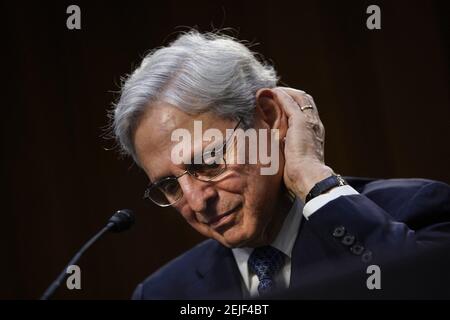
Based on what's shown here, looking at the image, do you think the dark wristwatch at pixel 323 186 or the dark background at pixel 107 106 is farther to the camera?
the dark background at pixel 107 106

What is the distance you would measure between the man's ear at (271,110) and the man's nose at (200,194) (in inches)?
9.3

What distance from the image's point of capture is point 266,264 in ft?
5.14

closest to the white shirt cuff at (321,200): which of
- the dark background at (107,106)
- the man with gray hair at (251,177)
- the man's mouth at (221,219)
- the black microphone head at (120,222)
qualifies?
the man with gray hair at (251,177)

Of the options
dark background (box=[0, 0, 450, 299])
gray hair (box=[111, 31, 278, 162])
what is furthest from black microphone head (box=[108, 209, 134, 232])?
dark background (box=[0, 0, 450, 299])

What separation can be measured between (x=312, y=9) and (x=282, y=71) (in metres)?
0.25

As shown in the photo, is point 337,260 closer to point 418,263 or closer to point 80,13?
point 418,263

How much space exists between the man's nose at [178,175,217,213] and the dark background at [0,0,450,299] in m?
0.79

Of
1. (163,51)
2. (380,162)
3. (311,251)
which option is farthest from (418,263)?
(380,162)

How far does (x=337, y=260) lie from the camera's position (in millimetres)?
1383

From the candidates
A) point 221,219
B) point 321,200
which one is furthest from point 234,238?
point 321,200

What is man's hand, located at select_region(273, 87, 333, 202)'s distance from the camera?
4.62 feet

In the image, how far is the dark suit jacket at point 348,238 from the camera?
129 centimetres

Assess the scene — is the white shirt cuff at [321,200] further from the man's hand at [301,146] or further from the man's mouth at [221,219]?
the man's mouth at [221,219]

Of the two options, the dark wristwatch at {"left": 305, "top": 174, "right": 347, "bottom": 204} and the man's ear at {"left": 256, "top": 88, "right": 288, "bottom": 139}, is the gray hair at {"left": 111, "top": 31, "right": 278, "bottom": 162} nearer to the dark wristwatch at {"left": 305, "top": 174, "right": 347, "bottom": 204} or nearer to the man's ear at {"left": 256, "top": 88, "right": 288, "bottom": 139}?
the man's ear at {"left": 256, "top": 88, "right": 288, "bottom": 139}
